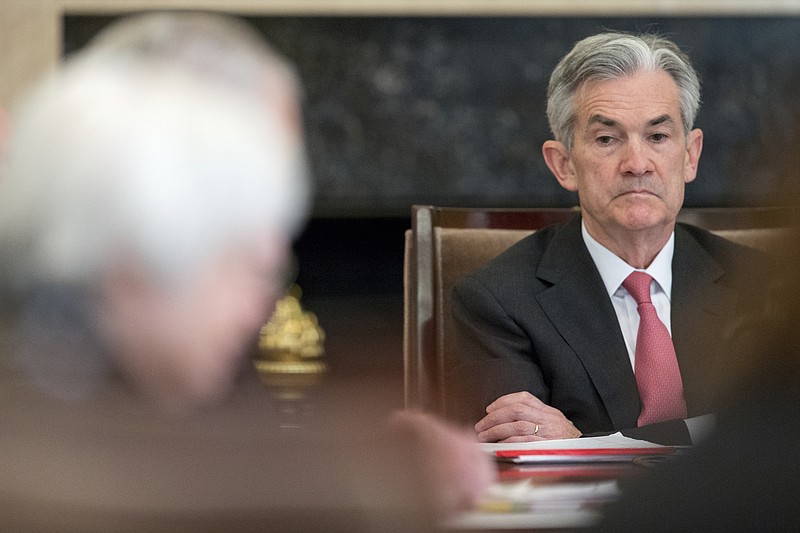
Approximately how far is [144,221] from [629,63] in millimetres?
1567

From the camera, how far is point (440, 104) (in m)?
5.34

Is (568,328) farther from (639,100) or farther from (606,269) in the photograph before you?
(639,100)

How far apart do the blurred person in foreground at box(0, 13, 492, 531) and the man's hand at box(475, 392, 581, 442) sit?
3.36 ft

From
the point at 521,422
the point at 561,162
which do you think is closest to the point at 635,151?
the point at 561,162

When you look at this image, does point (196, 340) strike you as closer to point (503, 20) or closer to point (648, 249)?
point (648, 249)

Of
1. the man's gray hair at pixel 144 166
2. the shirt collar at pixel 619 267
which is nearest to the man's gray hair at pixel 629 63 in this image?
the shirt collar at pixel 619 267

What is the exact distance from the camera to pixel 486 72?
534 cm

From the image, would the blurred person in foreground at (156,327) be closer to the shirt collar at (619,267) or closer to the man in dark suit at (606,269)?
the man in dark suit at (606,269)

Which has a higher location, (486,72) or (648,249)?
(486,72)

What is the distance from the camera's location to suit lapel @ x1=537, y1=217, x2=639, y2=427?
179 cm

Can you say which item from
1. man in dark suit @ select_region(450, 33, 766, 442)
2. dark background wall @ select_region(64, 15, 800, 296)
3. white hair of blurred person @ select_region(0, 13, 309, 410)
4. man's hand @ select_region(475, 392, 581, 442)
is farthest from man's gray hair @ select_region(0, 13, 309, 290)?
dark background wall @ select_region(64, 15, 800, 296)

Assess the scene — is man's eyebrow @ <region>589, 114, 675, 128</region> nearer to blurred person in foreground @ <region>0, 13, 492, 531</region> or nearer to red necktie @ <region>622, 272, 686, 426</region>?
red necktie @ <region>622, 272, 686, 426</region>

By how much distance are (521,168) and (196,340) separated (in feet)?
16.1

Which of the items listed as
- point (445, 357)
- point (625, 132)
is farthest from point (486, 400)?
point (625, 132)
